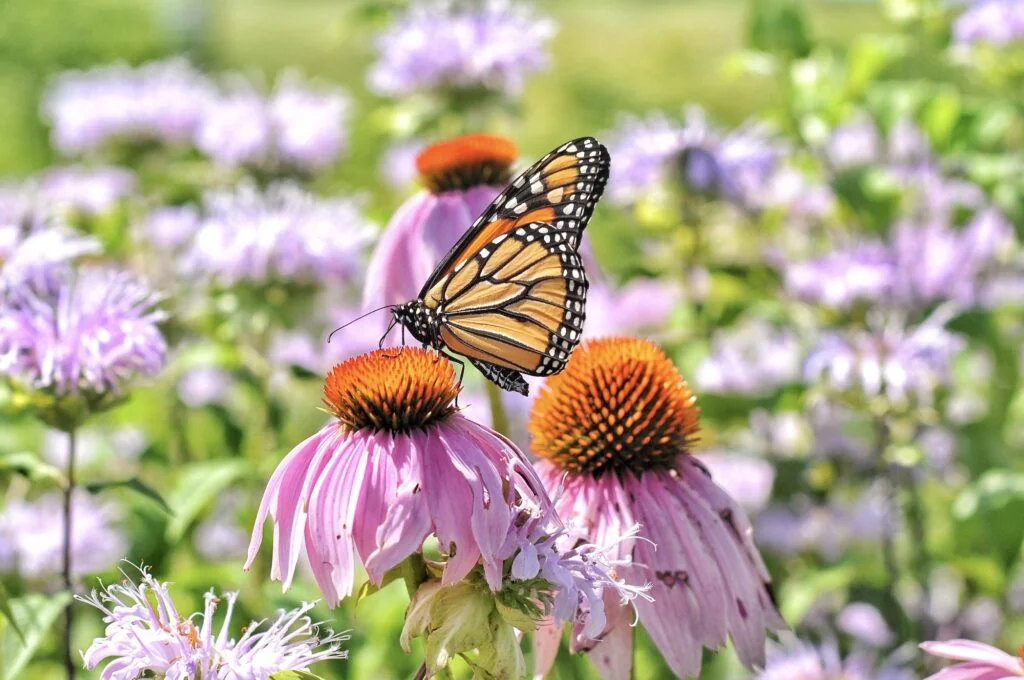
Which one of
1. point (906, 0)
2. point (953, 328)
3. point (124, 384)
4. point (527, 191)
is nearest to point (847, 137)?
point (906, 0)

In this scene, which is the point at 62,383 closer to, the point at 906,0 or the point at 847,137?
the point at 906,0

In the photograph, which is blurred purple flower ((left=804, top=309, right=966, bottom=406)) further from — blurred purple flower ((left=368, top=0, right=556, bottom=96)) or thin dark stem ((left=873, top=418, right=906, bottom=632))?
blurred purple flower ((left=368, top=0, right=556, bottom=96))

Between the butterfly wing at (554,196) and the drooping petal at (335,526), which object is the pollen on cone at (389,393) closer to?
the drooping petal at (335,526)

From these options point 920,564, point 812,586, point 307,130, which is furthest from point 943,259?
point 307,130

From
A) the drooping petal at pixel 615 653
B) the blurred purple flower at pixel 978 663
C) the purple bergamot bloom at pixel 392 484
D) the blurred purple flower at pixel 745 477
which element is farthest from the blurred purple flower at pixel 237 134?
the blurred purple flower at pixel 978 663

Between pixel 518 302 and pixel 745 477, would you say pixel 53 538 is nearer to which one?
pixel 518 302

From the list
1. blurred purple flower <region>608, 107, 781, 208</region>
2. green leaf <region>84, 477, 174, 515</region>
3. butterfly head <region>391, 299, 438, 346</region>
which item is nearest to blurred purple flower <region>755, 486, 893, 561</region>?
blurred purple flower <region>608, 107, 781, 208</region>
